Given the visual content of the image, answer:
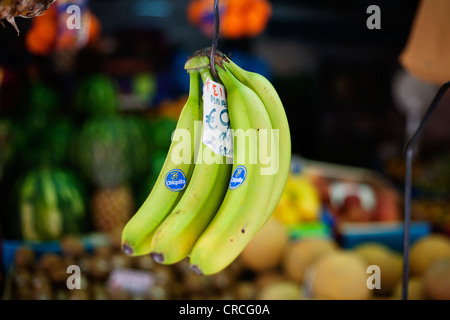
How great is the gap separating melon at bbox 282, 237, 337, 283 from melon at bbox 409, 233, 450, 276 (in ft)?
1.05

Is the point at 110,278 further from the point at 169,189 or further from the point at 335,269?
the point at 169,189

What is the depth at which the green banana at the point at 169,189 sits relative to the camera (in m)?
0.81

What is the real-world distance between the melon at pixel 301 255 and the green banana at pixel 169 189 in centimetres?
99

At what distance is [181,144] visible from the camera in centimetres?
84

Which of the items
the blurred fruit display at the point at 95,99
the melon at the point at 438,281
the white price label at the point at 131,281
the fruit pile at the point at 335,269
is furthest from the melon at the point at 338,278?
the blurred fruit display at the point at 95,99

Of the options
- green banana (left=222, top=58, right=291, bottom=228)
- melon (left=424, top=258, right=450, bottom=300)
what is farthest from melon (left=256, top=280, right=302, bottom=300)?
green banana (left=222, top=58, right=291, bottom=228)

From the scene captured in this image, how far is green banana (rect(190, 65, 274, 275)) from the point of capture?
75cm

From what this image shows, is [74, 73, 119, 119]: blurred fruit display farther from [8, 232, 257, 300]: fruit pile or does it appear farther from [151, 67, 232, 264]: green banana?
[151, 67, 232, 264]: green banana

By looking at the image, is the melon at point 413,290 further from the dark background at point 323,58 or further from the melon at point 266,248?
the dark background at point 323,58

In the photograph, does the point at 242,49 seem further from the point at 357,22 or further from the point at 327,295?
the point at 327,295

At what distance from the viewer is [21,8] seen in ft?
2.76

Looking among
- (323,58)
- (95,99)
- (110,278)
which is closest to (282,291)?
(110,278)

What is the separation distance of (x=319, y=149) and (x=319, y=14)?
1.74m
